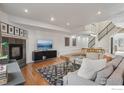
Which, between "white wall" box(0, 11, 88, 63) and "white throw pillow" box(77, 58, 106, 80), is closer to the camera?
"white throw pillow" box(77, 58, 106, 80)

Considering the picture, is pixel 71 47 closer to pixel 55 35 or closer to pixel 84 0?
pixel 55 35

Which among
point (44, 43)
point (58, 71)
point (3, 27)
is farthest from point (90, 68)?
point (44, 43)

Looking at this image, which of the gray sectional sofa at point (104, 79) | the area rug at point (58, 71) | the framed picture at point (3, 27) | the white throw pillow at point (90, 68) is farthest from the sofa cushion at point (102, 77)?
the framed picture at point (3, 27)

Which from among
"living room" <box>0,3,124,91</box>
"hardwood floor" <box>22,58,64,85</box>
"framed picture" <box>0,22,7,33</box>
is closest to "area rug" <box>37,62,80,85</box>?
"living room" <box>0,3,124,91</box>

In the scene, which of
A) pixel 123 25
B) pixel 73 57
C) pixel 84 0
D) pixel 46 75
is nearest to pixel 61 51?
pixel 73 57

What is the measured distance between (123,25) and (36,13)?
5.50 feet

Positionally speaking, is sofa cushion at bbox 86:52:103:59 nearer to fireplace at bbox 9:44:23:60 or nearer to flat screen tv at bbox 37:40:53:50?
flat screen tv at bbox 37:40:53:50

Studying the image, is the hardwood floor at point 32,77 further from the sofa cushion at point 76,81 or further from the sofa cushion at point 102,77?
the sofa cushion at point 102,77

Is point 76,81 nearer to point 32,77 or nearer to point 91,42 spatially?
point 91,42

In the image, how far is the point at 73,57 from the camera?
A: 8.43ft

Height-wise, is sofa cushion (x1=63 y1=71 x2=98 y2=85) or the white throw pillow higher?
the white throw pillow

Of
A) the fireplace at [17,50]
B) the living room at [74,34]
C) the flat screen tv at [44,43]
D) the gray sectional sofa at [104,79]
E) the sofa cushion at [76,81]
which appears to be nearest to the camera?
the gray sectional sofa at [104,79]

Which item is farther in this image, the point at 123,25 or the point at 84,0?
the point at 123,25

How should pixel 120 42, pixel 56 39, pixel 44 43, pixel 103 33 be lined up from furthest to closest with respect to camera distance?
pixel 44 43 → pixel 56 39 → pixel 103 33 → pixel 120 42
